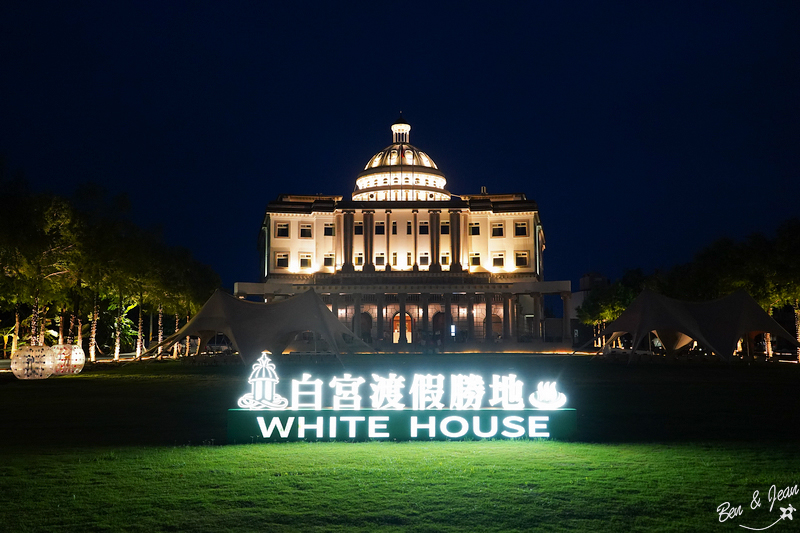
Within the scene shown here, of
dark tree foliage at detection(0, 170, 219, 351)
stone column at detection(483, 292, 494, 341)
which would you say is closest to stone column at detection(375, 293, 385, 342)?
stone column at detection(483, 292, 494, 341)

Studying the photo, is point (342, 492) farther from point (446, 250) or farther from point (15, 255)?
point (446, 250)

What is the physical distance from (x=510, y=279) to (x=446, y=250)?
8.33 m

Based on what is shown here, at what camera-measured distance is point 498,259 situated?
86625 millimetres

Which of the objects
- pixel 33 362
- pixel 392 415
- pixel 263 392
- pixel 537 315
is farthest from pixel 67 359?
pixel 537 315

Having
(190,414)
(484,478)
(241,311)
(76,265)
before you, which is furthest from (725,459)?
(76,265)

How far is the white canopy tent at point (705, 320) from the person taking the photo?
3591 centimetres

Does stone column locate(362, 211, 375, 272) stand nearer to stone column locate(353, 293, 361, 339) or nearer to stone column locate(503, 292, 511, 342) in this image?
stone column locate(353, 293, 361, 339)

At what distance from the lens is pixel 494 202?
87.8 metres

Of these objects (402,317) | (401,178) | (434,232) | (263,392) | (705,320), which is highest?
(401,178)

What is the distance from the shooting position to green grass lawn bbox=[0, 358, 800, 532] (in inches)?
316

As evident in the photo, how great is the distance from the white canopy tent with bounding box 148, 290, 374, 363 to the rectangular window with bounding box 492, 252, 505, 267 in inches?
2067

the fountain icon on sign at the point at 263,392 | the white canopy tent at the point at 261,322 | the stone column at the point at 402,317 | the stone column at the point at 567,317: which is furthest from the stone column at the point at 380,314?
the fountain icon on sign at the point at 263,392

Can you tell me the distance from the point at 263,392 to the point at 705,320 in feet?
101

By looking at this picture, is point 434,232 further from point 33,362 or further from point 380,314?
point 33,362
